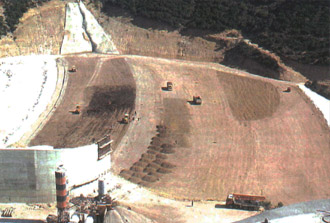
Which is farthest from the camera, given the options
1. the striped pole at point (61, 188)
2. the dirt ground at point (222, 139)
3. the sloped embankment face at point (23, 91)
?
the sloped embankment face at point (23, 91)

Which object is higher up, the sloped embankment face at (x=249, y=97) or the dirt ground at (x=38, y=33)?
the dirt ground at (x=38, y=33)

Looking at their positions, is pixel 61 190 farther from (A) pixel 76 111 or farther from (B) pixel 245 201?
(A) pixel 76 111

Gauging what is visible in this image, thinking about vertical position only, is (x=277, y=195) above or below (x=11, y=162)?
below

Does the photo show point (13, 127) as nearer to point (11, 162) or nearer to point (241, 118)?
point (11, 162)

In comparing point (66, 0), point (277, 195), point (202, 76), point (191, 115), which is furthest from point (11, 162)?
point (66, 0)

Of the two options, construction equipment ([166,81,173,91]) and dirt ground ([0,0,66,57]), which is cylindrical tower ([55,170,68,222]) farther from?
dirt ground ([0,0,66,57])

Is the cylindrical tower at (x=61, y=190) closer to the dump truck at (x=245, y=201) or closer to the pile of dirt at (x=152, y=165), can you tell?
the pile of dirt at (x=152, y=165)

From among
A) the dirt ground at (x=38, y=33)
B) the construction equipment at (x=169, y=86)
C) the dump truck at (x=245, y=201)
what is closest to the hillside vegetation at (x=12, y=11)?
the dirt ground at (x=38, y=33)
